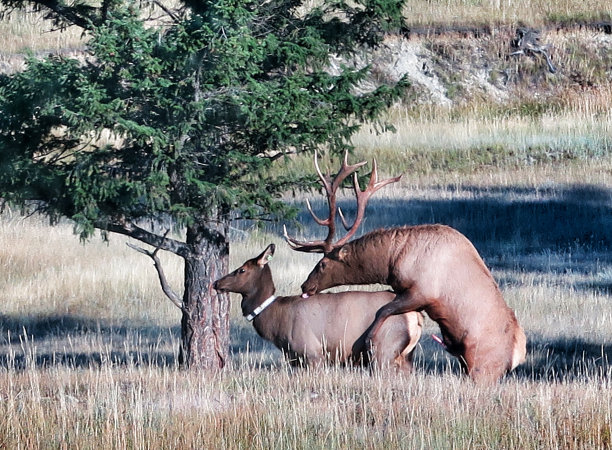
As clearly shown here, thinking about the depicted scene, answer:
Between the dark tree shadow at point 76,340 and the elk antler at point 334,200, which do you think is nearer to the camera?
the elk antler at point 334,200

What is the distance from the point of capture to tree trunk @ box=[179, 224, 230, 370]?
1158cm

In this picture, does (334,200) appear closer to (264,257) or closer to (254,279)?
(264,257)

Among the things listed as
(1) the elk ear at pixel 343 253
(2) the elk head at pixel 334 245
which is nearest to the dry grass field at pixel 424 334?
(2) the elk head at pixel 334 245

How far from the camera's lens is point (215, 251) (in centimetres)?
1162

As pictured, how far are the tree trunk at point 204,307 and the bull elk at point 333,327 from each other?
215 millimetres

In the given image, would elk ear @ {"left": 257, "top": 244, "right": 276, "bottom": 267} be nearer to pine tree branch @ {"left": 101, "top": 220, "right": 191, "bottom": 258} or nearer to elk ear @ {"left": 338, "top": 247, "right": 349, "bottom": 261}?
pine tree branch @ {"left": 101, "top": 220, "right": 191, "bottom": 258}

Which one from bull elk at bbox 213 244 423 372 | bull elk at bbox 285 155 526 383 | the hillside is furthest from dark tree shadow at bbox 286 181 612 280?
the hillside

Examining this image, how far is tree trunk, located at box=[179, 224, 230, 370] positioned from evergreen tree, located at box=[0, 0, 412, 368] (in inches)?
0.5

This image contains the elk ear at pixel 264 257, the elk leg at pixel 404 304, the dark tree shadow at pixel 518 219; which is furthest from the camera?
the dark tree shadow at pixel 518 219

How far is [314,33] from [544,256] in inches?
435

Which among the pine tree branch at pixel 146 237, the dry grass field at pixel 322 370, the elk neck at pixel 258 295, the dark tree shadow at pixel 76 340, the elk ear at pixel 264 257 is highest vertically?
the pine tree branch at pixel 146 237

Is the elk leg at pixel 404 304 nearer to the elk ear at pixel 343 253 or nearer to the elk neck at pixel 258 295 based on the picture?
the elk ear at pixel 343 253

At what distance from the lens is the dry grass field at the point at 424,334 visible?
7922 mm

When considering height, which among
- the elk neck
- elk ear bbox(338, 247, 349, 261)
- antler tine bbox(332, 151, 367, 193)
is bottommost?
the elk neck
